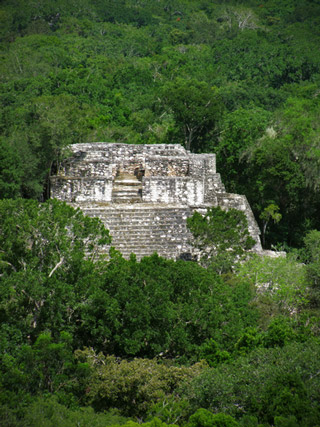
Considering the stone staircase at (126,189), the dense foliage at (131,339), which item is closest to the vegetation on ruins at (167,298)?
the dense foliage at (131,339)

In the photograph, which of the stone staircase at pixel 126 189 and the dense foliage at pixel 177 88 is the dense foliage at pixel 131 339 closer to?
the stone staircase at pixel 126 189

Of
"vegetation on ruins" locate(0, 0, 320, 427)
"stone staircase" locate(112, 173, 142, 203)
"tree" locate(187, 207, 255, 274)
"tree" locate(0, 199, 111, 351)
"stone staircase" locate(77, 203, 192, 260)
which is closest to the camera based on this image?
"vegetation on ruins" locate(0, 0, 320, 427)

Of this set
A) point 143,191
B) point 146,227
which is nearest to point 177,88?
point 143,191

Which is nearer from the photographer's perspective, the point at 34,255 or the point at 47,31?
the point at 34,255

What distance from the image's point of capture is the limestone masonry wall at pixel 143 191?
1473 centimetres

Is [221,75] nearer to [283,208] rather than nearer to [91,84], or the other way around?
[91,84]

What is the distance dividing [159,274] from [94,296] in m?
1.35

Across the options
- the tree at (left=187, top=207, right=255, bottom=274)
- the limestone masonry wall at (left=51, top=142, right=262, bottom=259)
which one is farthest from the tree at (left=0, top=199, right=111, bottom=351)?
the tree at (left=187, top=207, right=255, bottom=274)

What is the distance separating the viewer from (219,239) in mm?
14172

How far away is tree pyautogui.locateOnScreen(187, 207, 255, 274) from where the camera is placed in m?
14.0

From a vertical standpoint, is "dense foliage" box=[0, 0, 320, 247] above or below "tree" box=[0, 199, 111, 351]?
below

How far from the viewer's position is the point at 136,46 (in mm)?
42594

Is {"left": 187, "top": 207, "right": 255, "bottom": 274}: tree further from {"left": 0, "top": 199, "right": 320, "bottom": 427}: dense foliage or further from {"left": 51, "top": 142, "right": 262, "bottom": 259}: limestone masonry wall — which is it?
{"left": 0, "top": 199, "right": 320, "bottom": 427}: dense foliage

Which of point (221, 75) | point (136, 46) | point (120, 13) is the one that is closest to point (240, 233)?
point (221, 75)
